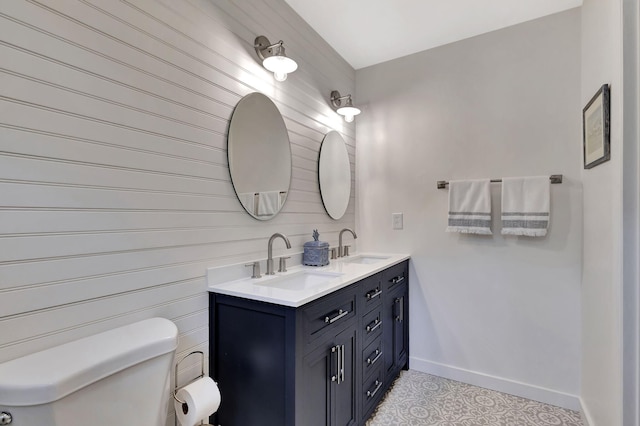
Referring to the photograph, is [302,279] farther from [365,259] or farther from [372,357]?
[365,259]

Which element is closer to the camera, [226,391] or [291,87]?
[226,391]

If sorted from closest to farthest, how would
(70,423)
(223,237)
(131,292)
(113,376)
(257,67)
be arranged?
(70,423)
(113,376)
(131,292)
(223,237)
(257,67)

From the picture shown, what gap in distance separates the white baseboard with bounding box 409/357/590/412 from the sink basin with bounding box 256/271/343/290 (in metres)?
1.28

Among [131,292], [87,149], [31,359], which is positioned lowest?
[31,359]

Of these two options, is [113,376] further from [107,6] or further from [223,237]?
[107,6]

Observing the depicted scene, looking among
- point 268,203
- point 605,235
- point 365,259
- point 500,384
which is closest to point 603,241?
point 605,235

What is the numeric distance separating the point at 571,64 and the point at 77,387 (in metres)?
2.93

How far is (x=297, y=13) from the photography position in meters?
2.04

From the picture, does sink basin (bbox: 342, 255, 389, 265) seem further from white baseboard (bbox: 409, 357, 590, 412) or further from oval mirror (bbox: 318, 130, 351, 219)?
white baseboard (bbox: 409, 357, 590, 412)

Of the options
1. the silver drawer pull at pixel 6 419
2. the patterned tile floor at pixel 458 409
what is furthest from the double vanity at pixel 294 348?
the silver drawer pull at pixel 6 419

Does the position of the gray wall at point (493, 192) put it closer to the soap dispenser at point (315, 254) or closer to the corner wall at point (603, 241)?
the corner wall at point (603, 241)

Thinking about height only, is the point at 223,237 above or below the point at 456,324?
above

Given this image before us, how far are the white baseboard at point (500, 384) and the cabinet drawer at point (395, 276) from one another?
0.70m

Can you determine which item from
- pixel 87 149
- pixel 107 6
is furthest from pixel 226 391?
pixel 107 6
